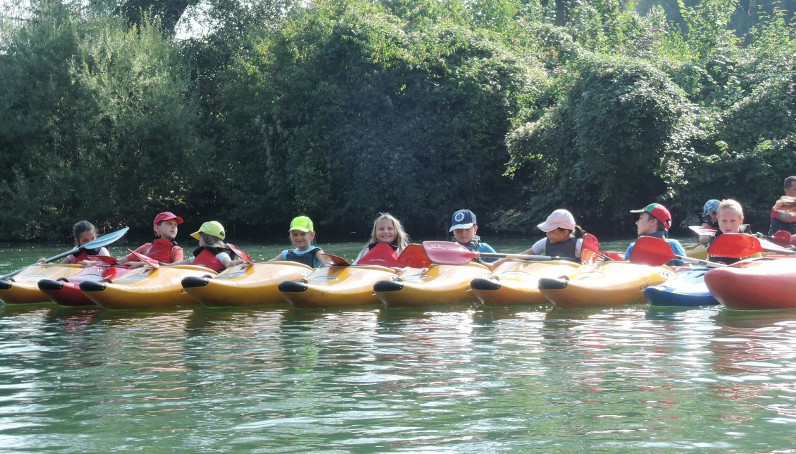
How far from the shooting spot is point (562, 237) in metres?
10.6

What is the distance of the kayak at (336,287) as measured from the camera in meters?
10.0

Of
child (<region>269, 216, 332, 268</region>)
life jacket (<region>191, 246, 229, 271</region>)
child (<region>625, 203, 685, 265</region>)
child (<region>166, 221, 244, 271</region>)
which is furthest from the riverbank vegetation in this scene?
life jacket (<region>191, 246, 229, 271</region>)

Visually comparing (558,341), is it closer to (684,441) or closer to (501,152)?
(684,441)

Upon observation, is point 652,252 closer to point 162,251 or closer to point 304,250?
point 304,250

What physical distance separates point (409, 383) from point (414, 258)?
469cm

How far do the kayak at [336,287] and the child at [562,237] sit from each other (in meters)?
1.54

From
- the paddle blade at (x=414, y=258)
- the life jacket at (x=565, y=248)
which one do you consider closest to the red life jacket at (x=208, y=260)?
the paddle blade at (x=414, y=258)

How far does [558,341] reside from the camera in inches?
309

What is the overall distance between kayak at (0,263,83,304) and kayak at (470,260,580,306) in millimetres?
4245

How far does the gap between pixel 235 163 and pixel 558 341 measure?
24.0m

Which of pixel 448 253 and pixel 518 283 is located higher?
pixel 448 253

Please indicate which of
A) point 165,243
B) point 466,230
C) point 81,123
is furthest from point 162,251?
point 81,123

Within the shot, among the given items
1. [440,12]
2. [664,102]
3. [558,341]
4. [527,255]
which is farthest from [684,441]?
[440,12]

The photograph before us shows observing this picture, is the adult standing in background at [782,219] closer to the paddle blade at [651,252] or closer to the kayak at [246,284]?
the paddle blade at [651,252]
